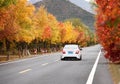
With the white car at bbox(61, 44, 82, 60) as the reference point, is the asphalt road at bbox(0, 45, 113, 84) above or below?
below

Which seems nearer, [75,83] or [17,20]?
[75,83]

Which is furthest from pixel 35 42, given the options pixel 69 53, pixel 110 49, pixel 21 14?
pixel 110 49

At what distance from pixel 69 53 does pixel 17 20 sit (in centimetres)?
1539

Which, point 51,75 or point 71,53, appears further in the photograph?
point 71,53

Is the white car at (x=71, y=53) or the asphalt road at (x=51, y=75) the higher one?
the white car at (x=71, y=53)

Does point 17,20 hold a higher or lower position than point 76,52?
higher

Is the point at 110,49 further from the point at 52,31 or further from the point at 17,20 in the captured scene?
the point at 52,31

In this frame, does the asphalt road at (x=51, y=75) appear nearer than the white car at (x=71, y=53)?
Yes

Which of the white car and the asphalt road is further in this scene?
the white car

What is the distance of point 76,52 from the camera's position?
42.1 metres

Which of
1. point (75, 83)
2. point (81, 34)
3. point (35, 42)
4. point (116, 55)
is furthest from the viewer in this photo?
point (81, 34)

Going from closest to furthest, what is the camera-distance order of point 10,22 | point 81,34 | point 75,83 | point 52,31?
point 75,83, point 10,22, point 52,31, point 81,34

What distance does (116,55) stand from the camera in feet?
111

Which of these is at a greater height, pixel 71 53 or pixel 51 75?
pixel 71 53
